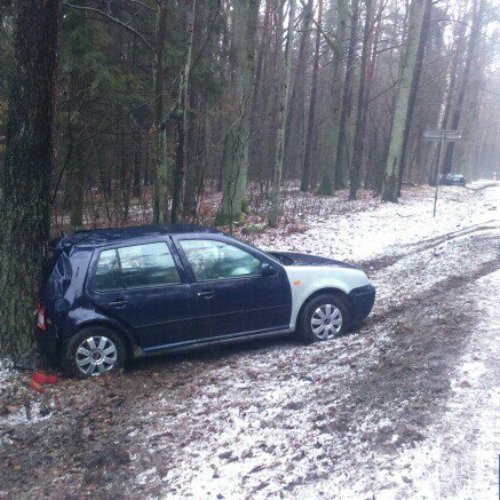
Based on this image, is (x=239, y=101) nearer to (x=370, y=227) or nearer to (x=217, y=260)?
(x=370, y=227)

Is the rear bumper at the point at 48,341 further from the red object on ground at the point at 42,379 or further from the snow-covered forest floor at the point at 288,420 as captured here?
the snow-covered forest floor at the point at 288,420

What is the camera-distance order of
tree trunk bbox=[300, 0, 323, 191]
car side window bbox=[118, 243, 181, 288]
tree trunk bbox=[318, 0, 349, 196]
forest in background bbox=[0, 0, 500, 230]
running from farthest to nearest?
1. tree trunk bbox=[300, 0, 323, 191]
2. tree trunk bbox=[318, 0, 349, 196]
3. forest in background bbox=[0, 0, 500, 230]
4. car side window bbox=[118, 243, 181, 288]

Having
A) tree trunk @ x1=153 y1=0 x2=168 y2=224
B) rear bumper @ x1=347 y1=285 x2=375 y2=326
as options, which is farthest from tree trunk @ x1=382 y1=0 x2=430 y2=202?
rear bumper @ x1=347 y1=285 x2=375 y2=326

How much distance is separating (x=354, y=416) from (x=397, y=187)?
1977 centimetres

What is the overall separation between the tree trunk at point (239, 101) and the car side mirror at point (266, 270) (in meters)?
8.24

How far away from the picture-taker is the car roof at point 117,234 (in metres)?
6.40

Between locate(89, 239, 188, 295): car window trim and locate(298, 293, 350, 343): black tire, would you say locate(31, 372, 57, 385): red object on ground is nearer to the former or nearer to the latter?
locate(89, 239, 188, 295): car window trim

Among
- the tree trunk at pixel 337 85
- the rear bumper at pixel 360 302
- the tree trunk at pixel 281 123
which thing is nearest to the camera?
the rear bumper at pixel 360 302

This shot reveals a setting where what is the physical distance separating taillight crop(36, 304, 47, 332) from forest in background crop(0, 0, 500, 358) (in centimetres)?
13

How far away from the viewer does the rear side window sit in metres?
6.17

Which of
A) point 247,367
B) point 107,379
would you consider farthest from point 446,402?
point 107,379

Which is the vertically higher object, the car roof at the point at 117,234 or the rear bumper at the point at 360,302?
the car roof at the point at 117,234

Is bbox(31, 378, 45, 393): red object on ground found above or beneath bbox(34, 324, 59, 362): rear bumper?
beneath

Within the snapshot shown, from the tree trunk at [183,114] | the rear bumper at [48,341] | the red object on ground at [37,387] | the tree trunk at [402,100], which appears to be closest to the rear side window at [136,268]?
the rear bumper at [48,341]
